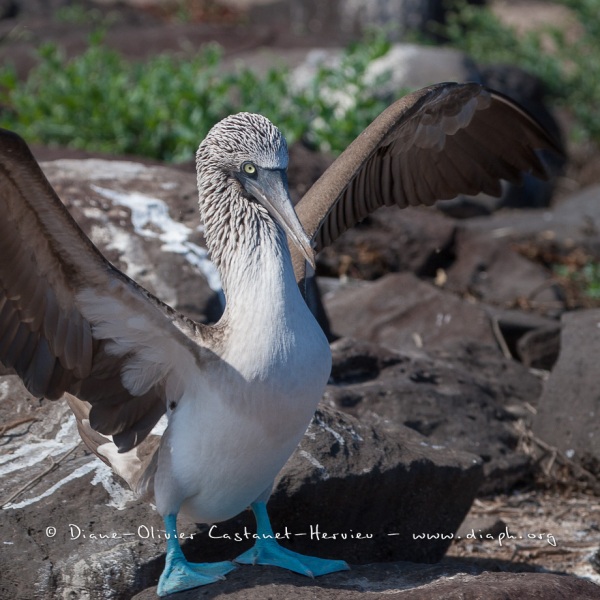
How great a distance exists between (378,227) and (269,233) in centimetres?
490

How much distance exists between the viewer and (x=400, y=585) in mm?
4160

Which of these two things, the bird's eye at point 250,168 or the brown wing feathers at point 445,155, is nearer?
the bird's eye at point 250,168

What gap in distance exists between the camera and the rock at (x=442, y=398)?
6125 millimetres

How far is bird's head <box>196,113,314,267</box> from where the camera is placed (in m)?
4.24

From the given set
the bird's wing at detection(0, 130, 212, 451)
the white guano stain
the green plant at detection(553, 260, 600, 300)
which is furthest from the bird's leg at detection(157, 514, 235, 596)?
the green plant at detection(553, 260, 600, 300)

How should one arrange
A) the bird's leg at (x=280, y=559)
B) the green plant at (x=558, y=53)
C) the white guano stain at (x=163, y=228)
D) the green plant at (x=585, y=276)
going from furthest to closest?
the green plant at (x=558, y=53)
the green plant at (x=585, y=276)
the white guano stain at (x=163, y=228)
the bird's leg at (x=280, y=559)

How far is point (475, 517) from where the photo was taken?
593 cm

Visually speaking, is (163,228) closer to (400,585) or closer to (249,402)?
(249,402)

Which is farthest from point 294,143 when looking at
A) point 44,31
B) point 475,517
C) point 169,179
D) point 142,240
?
point 44,31

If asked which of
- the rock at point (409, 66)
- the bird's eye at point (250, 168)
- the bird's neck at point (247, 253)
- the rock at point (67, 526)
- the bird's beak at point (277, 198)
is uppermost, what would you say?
the bird's eye at point (250, 168)

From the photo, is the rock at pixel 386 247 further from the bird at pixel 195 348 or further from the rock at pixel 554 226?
the bird at pixel 195 348

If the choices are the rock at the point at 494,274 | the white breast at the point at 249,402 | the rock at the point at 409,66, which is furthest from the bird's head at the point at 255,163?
the rock at the point at 409,66

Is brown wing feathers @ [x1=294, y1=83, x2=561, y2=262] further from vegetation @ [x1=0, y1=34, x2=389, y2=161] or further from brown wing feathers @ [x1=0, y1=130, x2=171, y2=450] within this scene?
vegetation @ [x1=0, y1=34, x2=389, y2=161]

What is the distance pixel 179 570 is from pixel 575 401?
110 inches
